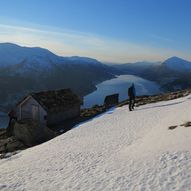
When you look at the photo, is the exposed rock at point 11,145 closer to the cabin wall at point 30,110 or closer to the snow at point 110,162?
the snow at point 110,162

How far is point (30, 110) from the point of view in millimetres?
39156

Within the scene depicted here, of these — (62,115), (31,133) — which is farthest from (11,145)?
(62,115)

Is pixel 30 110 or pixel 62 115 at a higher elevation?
pixel 30 110

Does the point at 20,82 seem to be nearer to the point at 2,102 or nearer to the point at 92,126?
the point at 2,102

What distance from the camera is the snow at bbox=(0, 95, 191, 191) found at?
41.8 ft

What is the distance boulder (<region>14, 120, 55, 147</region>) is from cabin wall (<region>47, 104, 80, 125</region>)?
6769 millimetres

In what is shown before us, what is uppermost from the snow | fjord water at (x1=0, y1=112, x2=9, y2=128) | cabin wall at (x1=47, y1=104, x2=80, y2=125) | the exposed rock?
the snow

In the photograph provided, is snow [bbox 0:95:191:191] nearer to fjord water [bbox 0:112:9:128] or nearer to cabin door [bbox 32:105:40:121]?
cabin door [bbox 32:105:40:121]

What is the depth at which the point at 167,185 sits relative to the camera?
11.7 m

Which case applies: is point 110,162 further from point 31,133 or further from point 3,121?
point 3,121

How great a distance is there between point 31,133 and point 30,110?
1089 cm

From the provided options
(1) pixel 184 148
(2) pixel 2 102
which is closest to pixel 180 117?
(1) pixel 184 148

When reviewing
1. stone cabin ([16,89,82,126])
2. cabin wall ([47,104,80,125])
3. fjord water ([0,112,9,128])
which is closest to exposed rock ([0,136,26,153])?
stone cabin ([16,89,82,126])

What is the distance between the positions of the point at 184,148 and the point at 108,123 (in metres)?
15.0
